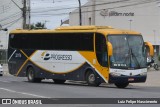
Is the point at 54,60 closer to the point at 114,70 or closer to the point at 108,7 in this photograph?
the point at 114,70

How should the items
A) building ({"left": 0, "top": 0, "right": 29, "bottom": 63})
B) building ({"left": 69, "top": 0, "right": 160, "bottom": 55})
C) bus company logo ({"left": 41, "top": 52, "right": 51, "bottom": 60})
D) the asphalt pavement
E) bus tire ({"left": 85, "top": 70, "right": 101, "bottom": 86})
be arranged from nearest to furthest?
the asphalt pavement < bus tire ({"left": 85, "top": 70, "right": 101, "bottom": 86}) < bus company logo ({"left": 41, "top": 52, "right": 51, "bottom": 60}) < building ({"left": 69, "top": 0, "right": 160, "bottom": 55}) < building ({"left": 0, "top": 0, "right": 29, "bottom": 63})

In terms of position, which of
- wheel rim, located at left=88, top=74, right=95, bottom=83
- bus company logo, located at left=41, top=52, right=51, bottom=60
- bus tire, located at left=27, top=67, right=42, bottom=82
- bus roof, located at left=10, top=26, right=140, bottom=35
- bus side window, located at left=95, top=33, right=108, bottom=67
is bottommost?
bus tire, located at left=27, top=67, right=42, bottom=82

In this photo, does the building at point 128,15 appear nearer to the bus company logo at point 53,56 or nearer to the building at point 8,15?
the building at point 8,15

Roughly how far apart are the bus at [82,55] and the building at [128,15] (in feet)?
181

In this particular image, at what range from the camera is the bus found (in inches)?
1170

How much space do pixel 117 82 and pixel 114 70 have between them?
3.59ft

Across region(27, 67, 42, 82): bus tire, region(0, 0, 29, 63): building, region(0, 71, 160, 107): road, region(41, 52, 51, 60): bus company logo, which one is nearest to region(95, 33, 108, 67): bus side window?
region(0, 71, 160, 107): road

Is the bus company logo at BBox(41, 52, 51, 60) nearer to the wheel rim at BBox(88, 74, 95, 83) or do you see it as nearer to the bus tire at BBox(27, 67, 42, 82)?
the bus tire at BBox(27, 67, 42, 82)

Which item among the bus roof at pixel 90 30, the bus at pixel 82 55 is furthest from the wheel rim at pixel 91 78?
the bus roof at pixel 90 30

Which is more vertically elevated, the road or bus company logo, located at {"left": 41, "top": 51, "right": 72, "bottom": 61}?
bus company logo, located at {"left": 41, "top": 51, "right": 72, "bottom": 61}

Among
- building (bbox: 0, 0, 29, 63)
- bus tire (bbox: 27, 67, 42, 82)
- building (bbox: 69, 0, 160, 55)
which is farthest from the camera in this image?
building (bbox: 0, 0, 29, 63)

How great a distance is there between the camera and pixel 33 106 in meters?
17.6

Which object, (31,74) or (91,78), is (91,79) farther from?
(31,74)

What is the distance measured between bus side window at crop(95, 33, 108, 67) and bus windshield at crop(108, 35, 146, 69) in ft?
1.34
